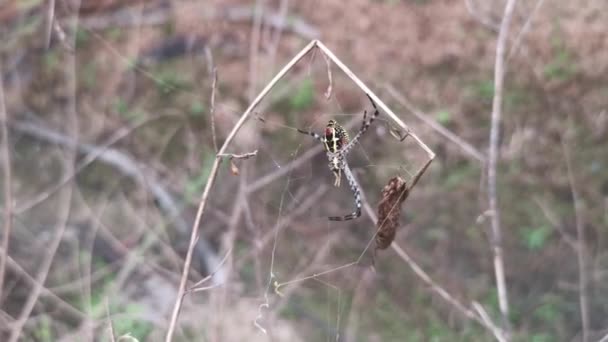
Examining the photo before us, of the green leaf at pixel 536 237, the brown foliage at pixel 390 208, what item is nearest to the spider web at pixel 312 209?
the green leaf at pixel 536 237

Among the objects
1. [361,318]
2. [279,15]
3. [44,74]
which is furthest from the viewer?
[44,74]

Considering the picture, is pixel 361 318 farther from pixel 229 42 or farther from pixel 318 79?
pixel 229 42

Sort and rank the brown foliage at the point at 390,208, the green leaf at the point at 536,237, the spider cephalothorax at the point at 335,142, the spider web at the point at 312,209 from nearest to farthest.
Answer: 1. the brown foliage at the point at 390,208
2. the spider cephalothorax at the point at 335,142
3. the spider web at the point at 312,209
4. the green leaf at the point at 536,237

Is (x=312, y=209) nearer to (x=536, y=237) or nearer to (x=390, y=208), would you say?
(x=536, y=237)

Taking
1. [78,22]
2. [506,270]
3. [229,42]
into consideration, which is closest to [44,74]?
[78,22]

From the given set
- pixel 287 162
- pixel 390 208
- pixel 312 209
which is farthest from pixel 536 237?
pixel 390 208

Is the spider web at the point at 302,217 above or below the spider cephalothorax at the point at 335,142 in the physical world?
above

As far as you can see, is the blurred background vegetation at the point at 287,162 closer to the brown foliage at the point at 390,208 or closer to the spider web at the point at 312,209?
the spider web at the point at 312,209
